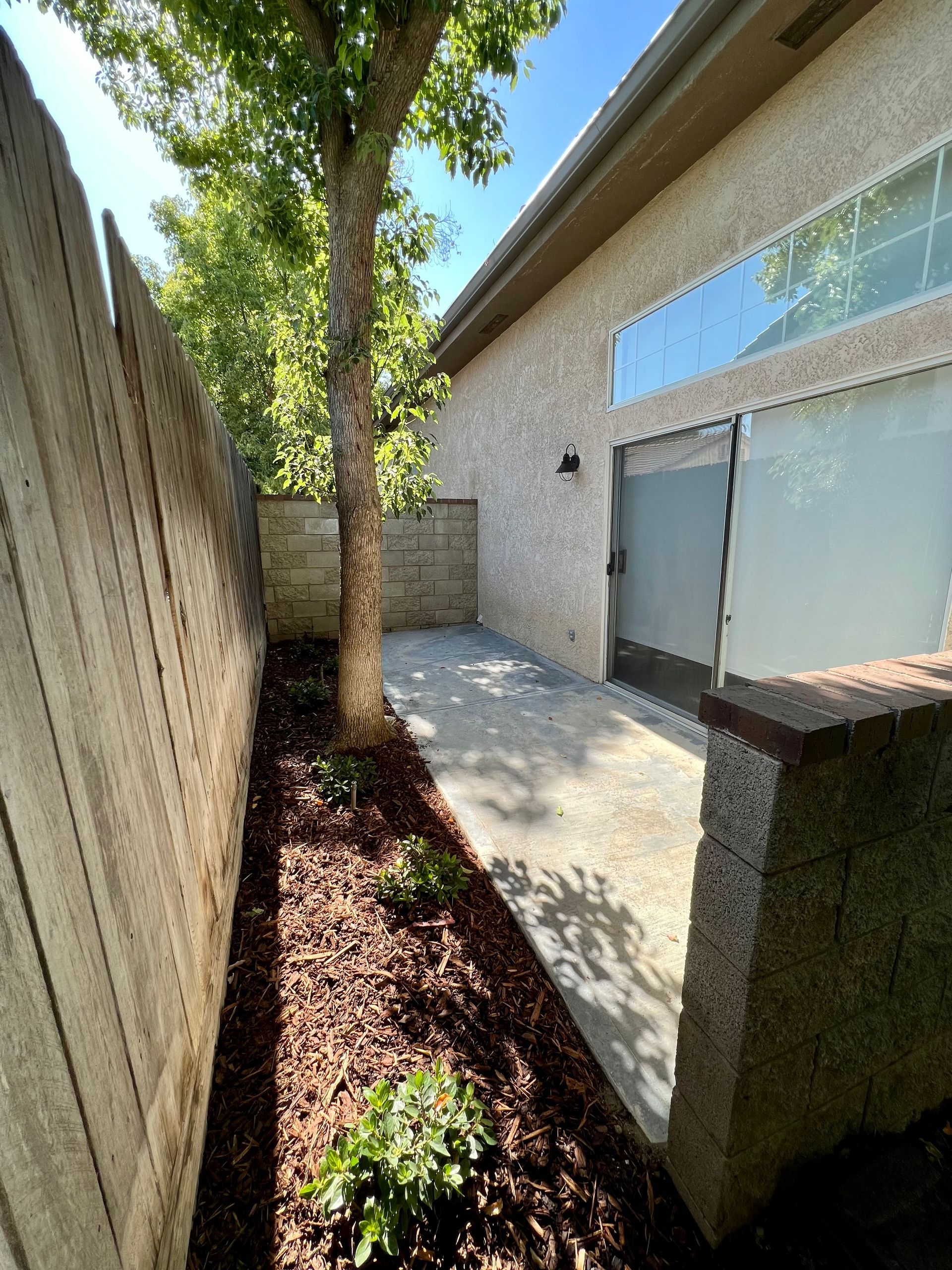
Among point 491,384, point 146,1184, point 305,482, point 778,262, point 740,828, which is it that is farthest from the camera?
point 491,384

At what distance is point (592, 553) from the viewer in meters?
5.18

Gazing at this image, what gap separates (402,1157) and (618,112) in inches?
206

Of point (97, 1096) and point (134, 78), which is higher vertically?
point (134, 78)

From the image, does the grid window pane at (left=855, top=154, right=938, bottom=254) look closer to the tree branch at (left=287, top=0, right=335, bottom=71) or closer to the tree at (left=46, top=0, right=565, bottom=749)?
the tree at (left=46, top=0, right=565, bottom=749)

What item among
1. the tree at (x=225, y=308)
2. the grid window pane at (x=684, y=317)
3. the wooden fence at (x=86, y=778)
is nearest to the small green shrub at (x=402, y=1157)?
the wooden fence at (x=86, y=778)

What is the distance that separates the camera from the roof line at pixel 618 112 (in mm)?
2787

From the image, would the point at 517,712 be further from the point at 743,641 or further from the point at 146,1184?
the point at 146,1184

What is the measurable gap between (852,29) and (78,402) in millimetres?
4135

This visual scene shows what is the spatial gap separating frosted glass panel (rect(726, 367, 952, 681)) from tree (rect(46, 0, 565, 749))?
2.52 metres

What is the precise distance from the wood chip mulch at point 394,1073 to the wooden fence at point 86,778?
17cm

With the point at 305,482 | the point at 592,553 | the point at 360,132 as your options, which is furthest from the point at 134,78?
the point at 592,553

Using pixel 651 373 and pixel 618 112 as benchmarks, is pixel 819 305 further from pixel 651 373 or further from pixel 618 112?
pixel 618 112

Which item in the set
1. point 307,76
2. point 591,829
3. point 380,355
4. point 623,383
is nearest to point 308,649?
point 380,355

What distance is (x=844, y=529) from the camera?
2934 mm
